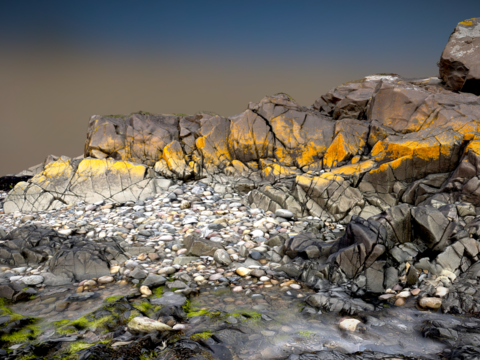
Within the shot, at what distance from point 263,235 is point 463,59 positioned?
12671 millimetres

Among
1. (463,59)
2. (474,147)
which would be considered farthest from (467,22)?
(474,147)

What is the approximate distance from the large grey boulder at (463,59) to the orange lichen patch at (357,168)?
6577 mm

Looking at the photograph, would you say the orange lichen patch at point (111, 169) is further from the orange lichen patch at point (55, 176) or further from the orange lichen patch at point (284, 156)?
the orange lichen patch at point (284, 156)

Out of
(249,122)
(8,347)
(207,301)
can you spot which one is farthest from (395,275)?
(249,122)

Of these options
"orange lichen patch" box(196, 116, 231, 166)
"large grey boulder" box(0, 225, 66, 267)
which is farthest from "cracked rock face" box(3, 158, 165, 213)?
"large grey boulder" box(0, 225, 66, 267)

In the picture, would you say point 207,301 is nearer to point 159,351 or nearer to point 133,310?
point 133,310

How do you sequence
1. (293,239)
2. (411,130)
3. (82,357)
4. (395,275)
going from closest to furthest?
(82,357), (395,275), (293,239), (411,130)

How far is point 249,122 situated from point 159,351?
450 inches

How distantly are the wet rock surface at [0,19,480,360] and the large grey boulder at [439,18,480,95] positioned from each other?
0.08 metres

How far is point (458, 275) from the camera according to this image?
6.27 m

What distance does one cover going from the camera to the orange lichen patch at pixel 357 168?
11.2 metres

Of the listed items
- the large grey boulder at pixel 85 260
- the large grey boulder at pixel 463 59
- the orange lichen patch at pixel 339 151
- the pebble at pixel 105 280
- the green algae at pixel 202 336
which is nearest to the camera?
the green algae at pixel 202 336

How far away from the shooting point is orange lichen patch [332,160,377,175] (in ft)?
36.9

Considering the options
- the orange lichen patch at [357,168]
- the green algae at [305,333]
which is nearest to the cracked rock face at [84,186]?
the orange lichen patch at [357,168]
